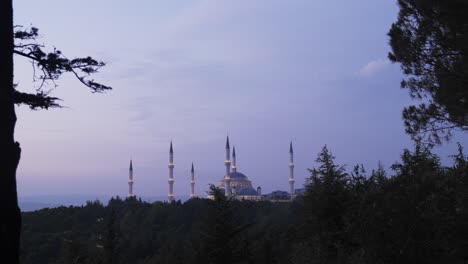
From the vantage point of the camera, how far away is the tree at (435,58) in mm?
11664

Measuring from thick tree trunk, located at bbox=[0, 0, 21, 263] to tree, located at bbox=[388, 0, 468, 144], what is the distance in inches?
385

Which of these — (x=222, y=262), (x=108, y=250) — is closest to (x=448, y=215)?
(x=222, y=262)

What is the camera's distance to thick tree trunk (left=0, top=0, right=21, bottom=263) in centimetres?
495

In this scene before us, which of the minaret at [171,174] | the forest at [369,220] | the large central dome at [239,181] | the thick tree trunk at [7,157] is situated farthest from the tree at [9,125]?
the large central dome at [239,181]

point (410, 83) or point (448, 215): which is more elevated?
point (410, 83)

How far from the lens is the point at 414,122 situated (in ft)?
46.3

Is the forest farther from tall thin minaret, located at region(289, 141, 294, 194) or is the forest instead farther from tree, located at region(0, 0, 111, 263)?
tall thin minaret, located at region(289, 141, 294, 194)

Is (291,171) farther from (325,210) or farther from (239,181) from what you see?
(325,210)

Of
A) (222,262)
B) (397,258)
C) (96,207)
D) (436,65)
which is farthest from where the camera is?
(96,207)

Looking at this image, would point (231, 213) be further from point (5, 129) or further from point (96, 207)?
point (96, 207)

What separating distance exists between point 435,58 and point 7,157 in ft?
37.4

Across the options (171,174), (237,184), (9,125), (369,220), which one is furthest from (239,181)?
(9,125)

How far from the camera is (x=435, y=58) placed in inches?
515

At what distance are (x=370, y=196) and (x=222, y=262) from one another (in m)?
9.46
